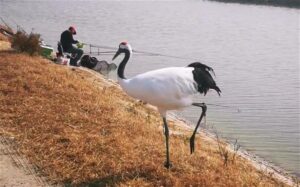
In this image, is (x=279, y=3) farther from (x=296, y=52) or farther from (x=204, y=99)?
Result: (x=204, y=99)

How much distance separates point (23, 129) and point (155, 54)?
59.9 ft

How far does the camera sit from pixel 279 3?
214 ft

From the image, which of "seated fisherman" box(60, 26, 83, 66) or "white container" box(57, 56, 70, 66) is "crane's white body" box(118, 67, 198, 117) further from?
"seated fisherman" box(60, 26, 83, 66)

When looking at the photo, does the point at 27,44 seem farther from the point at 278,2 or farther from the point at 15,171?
the point at 278,2

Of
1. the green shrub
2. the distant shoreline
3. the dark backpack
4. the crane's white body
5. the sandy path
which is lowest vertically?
the sandy path

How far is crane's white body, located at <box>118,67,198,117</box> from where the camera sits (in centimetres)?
723

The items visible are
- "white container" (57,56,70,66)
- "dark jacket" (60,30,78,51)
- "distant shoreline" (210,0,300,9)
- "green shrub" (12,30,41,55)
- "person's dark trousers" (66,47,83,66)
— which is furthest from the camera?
"distant shoreline" (210,0,300,9)

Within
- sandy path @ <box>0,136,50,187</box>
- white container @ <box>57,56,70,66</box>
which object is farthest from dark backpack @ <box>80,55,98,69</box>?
sandy path @ <box>0,136,50,187</box>

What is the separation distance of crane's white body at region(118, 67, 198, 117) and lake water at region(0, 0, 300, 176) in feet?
18.3

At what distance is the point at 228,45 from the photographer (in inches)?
1248

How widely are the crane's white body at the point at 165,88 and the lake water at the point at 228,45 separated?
5578 mm

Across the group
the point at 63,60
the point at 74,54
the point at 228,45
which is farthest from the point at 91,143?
the point at 228,45

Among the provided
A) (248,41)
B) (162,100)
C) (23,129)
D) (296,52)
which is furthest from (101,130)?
(248,41)

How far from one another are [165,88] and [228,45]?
25089 mm
